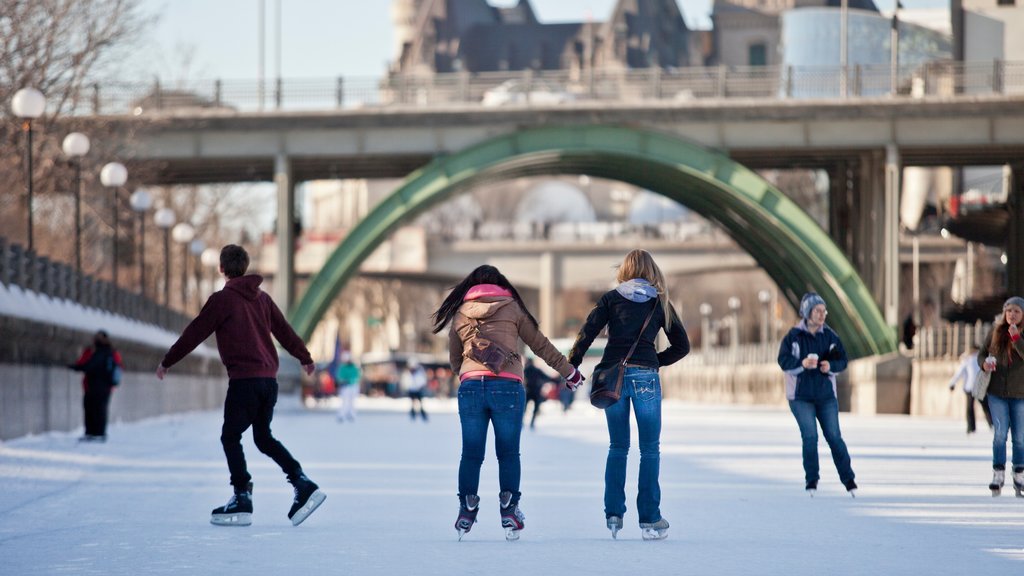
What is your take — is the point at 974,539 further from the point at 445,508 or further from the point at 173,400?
the point at 173,400

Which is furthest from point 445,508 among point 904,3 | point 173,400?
point 904,3

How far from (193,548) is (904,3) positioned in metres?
78.8

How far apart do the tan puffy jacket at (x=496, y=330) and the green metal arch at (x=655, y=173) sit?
1554 inches

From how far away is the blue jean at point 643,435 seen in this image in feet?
37.0

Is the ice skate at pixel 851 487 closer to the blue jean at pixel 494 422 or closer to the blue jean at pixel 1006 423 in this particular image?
the blue jean at pixel 1006 423

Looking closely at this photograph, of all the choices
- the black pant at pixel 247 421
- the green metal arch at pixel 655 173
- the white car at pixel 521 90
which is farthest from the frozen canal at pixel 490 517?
the white car at pixel 521 90

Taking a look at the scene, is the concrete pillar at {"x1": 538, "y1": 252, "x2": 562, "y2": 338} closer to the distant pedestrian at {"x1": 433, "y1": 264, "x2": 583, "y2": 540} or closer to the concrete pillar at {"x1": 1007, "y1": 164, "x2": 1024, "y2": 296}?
the concrete pillar at {"x1": 1007, "y1": 164, "x2": 1024, "y2": 296}

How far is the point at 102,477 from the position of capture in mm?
17641

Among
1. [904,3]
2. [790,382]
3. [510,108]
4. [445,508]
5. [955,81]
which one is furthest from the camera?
[904,3]

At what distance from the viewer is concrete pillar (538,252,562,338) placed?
105 meters

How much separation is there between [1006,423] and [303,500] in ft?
20.1

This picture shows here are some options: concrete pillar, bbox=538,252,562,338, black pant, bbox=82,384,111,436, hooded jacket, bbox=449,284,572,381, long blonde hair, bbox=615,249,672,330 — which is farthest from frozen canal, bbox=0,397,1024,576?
concrete pillar, bbox=538,252,562,338

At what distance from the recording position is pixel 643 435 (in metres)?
11.3

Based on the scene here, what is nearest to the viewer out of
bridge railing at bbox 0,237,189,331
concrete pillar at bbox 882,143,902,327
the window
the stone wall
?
the stone wall
